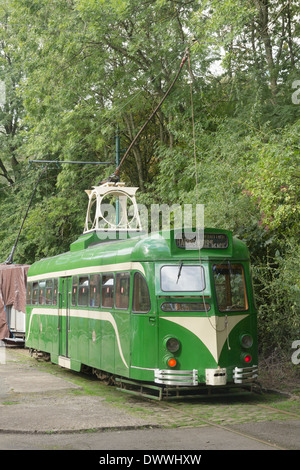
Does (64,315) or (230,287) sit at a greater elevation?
(230,287)

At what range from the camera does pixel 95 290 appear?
47.8ft

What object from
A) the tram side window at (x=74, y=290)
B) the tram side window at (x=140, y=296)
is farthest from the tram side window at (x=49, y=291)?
the tram side window at (x=140, y=296)

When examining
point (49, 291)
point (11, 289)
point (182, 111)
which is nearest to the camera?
point (49, 291)

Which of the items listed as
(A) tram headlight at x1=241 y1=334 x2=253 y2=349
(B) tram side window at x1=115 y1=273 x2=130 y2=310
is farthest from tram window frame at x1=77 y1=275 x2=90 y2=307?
(A) tram headlight at x1=241 y1=334 x2=253 y2=349

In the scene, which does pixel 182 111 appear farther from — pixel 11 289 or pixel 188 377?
pixel 188 377

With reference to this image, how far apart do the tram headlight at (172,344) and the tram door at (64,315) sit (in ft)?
17.4

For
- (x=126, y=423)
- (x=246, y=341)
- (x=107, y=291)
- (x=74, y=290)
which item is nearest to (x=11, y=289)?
(x=74, y=290)

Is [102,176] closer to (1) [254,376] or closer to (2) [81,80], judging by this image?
(2) [81,80]

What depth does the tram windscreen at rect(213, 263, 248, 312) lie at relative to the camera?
12086mm

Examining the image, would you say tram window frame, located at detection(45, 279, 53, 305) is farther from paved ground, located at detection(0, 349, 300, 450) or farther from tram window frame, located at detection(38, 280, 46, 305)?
paved ground, located at detection(0, 349, 300, 450)

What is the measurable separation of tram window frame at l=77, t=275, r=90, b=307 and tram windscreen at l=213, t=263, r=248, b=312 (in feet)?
12.6

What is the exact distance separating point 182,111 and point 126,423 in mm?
16724

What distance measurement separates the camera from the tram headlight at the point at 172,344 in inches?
462

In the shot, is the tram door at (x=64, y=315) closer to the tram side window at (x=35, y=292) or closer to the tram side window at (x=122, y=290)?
the tram side window at (x=35, y=292)
